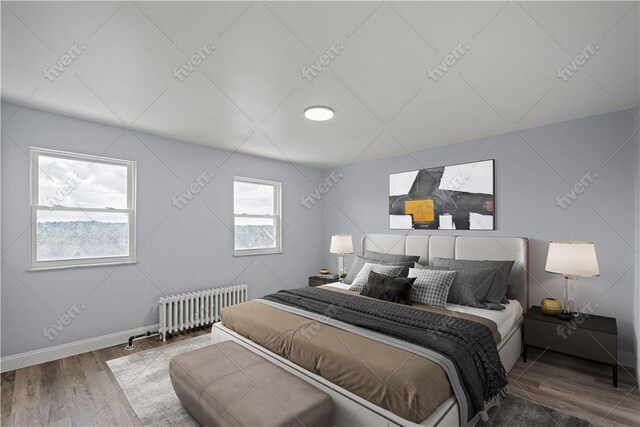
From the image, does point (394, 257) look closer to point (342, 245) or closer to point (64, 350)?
point (342, 245)

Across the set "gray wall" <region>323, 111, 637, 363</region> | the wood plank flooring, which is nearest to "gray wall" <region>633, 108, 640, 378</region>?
"gray wall" <region>323, 111, 637, 363</region>

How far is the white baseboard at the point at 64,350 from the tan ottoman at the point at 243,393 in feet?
5.76

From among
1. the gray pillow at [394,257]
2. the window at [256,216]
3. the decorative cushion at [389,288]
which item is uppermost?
the window at [256,216]

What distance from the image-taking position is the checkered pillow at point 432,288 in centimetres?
298

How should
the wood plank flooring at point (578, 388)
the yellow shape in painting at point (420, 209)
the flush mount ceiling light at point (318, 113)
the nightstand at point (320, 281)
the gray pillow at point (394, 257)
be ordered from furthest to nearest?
the nightstand at point (320, 281)
the yellow shape in painting at point (420, 209)
the gray pillow at point (394, 257)
the flush mount ceiling light at point (318, 113)
the wood plank flooring at point (578, 388)

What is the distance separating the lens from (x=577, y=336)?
266cm

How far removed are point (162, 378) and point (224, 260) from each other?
1.88 m

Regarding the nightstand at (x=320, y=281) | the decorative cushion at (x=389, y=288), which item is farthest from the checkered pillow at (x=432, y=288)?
the nightstand at (x=320, y=281)

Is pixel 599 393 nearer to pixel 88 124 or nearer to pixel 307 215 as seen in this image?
pixel 307 215

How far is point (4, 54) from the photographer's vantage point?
204cm

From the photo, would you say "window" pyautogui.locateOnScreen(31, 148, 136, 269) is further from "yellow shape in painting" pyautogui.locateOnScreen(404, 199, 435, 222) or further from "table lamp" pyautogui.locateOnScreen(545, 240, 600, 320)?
"table lamp" pyautogui.locateOnScreen(545, 240, 600, 320)

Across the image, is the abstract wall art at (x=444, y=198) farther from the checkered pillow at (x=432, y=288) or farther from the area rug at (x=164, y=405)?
the area rug at (x=164, y=405)

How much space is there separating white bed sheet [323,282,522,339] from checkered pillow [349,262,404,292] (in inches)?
25.8

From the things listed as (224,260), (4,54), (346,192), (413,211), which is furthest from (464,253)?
(4,54)
